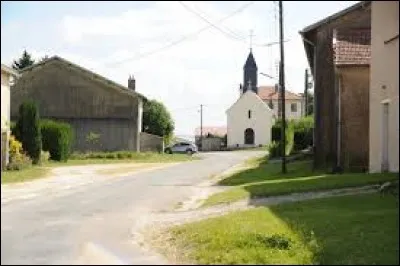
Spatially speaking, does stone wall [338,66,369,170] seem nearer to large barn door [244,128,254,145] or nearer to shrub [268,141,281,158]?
shrub [268,141,281,158]

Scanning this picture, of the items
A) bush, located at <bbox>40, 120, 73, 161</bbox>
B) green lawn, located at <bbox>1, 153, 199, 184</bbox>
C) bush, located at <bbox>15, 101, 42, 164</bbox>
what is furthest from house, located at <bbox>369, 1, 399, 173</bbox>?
bush, located at <bbox>40, 120, 73, 161</bbox>

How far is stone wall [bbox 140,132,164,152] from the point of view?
190 ft

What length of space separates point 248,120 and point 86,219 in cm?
8079

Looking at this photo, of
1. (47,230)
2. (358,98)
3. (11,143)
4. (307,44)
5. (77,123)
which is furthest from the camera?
(77,123)

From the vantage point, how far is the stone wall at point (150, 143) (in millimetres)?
57772

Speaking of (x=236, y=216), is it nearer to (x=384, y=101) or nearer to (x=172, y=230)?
(x=172, y=230)

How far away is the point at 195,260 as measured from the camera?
938 cm

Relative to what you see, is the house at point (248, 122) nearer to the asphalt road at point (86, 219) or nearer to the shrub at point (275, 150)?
the shrub at point (275, 150)

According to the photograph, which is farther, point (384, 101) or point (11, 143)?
point (11, 143)

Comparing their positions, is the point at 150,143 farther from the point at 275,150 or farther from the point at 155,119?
the point at 275,150

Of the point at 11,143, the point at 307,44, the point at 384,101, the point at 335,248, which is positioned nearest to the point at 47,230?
the point at 335,248

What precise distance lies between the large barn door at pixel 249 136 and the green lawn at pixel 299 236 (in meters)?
79.0

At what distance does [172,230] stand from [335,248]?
4.02 m

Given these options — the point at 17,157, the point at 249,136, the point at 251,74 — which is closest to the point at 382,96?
the point at 17,157
